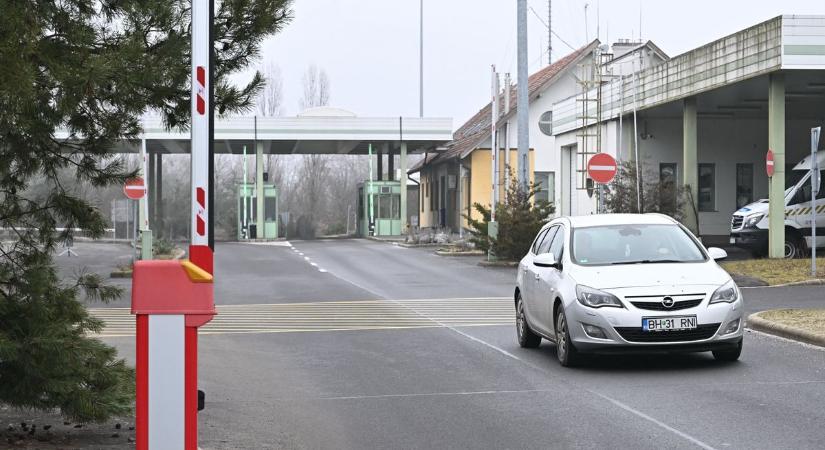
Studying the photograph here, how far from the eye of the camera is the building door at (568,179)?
1756 inches

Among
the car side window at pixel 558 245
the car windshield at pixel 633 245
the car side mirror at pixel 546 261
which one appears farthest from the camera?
the car side window at pixel 558 245

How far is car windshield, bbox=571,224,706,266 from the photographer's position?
1241cm

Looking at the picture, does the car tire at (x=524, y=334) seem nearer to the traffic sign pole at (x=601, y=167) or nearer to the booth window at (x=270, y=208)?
the traffic sign pole at (x=601, y=167)

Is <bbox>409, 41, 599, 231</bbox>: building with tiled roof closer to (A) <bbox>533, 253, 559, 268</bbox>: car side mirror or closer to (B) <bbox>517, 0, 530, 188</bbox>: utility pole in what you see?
(B) <bbox>517, 0, 530, 188</bbox>: utility pole

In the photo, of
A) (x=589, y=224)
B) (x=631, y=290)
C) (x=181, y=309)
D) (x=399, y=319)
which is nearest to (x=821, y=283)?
(x=399, y=319)

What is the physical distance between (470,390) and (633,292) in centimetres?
199

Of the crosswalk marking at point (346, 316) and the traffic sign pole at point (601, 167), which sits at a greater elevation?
the traffic sign pole at point (601, 167)

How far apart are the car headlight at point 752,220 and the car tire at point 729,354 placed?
1915cm

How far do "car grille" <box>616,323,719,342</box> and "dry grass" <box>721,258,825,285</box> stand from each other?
1215 cm

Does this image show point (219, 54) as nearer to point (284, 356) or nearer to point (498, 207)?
point (284, 356)

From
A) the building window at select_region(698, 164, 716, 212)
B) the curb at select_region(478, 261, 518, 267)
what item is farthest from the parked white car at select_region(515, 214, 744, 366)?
the building window at select_region(698, 164, 716, 212)

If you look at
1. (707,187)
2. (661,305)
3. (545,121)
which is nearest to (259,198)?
(545,121)

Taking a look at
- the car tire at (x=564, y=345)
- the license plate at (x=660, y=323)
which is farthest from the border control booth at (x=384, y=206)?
the license plate at (x=660, y=323)

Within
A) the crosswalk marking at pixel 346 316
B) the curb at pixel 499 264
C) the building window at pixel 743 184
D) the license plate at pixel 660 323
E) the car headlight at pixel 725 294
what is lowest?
the crosswalk marking at pixel 346 316
